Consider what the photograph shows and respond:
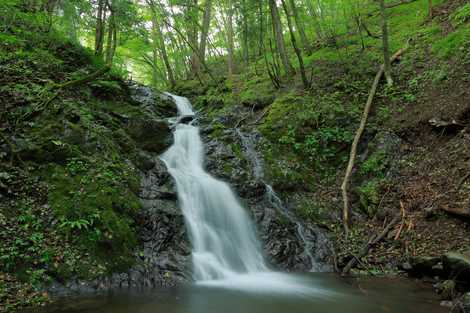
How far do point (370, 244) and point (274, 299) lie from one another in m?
3.30

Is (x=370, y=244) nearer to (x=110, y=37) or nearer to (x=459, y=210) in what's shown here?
(x=459, y=210)

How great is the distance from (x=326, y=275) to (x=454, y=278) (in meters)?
2.59

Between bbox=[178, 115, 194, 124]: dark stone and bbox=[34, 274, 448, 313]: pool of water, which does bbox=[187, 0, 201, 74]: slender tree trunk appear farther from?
bbox=[34, 274, 448, 313]: pool of water

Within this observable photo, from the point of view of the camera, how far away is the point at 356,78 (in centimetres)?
1332

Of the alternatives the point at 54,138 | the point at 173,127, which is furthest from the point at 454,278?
the point at 173,127

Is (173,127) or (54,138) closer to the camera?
(54,138)

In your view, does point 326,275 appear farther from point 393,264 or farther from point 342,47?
point 342,47

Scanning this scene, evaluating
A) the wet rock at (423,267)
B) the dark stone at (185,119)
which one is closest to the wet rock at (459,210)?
the wet rock at (423,267)

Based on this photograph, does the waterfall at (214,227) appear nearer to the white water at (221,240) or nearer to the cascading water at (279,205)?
the white water at (221,240)

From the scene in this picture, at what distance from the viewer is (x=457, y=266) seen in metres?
5.54

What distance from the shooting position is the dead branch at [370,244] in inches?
300

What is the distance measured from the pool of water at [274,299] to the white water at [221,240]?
101 millimetres

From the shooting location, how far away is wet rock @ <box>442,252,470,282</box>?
5336 mm

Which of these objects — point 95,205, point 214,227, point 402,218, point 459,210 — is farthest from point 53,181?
point 459,210
